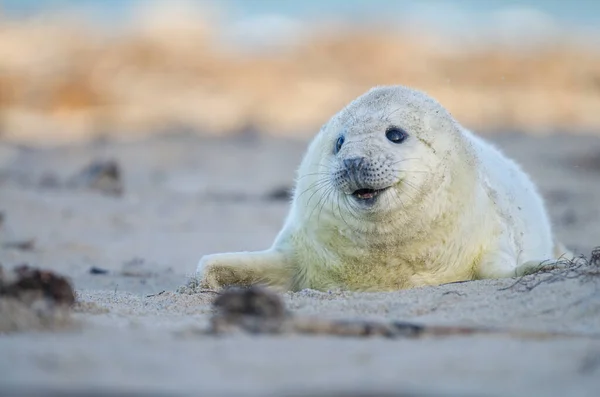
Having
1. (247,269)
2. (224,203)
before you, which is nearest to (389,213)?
(247,269)

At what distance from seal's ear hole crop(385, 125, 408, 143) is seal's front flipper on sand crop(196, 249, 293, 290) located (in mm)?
865

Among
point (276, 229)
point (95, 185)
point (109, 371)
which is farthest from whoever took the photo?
point (95, 185)

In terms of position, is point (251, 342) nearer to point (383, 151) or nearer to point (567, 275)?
point (567, 275)

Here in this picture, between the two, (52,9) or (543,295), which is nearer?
(543,295)

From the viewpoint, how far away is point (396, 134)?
4.81 m

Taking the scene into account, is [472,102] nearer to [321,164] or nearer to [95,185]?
[95,185]

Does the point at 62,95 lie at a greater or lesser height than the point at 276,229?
greater

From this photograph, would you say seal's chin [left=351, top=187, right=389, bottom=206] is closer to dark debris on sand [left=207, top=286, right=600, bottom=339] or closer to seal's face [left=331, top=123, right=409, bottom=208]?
seal's face [left=331, top=123, right=409, bottom=208]

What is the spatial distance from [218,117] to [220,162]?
6.43m

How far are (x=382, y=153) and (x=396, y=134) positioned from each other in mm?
259

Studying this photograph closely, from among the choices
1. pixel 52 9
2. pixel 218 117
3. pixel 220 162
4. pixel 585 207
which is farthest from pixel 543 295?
pixel 52 9

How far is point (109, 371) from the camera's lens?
101 inches

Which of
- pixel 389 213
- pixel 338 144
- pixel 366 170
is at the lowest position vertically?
pixel 389 213

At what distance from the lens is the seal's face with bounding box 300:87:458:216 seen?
179 inches
